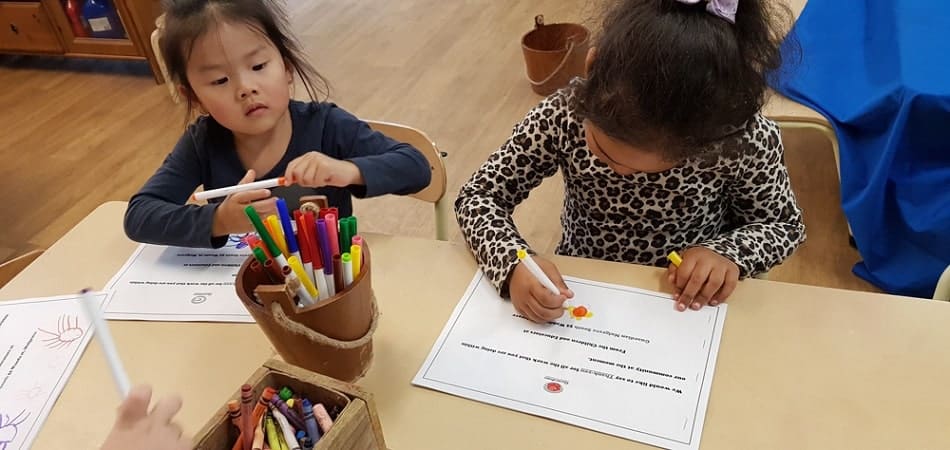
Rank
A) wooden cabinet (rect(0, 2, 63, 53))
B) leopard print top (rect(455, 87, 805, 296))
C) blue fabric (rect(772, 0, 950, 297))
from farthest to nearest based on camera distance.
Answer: wooden cabinet (rect(0, 2, 63, 53)) → blue fabric (rect(772, 0, 950, 297)) → leopard print top (rect(455, 87, 805, 296))

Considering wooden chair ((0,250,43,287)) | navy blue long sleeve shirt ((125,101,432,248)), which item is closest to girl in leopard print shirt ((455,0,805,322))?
navy blue long sleeve shirt ((125,101,432,248))

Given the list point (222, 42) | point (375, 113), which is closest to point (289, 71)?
point (222, 42)

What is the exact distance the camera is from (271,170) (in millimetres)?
1068

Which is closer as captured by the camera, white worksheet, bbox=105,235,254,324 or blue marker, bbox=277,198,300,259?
blue marker, bbox=277,198,300,259

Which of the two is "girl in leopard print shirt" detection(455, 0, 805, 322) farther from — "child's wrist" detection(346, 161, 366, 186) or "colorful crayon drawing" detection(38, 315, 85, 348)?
"colorful crayon drawing" detection(38, 315, 85, 348)

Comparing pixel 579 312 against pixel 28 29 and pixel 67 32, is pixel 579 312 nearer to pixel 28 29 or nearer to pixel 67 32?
pixel 67 32

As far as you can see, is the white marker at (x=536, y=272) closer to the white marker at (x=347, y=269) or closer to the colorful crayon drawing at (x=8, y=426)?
the white marker at (x=347, y=269)

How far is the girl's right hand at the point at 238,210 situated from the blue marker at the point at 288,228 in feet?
0.66

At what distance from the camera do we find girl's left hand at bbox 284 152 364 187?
847 millimetres

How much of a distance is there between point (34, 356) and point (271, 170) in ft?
1.34

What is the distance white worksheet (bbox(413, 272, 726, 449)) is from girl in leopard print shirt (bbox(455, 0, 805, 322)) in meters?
0.03

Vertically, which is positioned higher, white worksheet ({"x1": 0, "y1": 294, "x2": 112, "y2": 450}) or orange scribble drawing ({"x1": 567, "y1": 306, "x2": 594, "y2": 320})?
white worksheet ({"x1": 0, "y1": 294, "x2": 112, "y2": 450})

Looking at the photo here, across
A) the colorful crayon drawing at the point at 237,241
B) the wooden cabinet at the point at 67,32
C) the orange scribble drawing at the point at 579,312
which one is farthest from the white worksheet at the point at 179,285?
the wooden cabinet at the point at 67,32

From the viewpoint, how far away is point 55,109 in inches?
118
